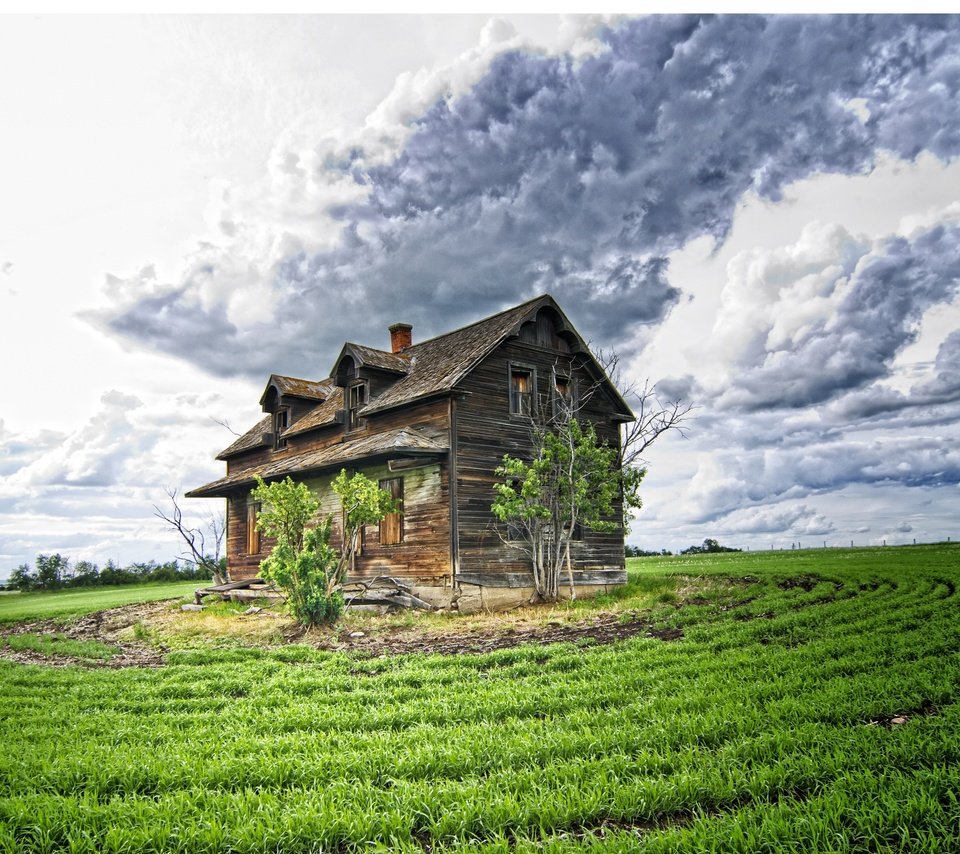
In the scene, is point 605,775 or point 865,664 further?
point 865,664

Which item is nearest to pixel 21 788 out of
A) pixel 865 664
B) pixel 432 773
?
pixel 432 773

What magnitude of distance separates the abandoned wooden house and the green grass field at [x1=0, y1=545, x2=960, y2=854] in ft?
30.5

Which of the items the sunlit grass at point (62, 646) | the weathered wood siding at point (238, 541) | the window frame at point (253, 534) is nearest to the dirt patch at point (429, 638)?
the sunlit grass at point (62, 646)

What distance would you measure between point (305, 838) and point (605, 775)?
2064 mm

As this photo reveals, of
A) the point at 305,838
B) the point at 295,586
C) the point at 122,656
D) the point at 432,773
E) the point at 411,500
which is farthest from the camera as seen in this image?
the point at 411,500

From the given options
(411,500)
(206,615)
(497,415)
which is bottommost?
(206,615)

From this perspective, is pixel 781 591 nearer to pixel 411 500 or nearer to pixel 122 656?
pixel 411 500

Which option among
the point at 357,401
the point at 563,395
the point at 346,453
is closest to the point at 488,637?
the point at 346,453

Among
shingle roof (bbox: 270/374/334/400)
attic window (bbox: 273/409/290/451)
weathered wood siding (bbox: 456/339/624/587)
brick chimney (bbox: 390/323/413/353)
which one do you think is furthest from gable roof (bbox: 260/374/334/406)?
weathered wood siding (bbox: 456/339/624/587)

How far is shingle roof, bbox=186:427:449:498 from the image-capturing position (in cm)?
1872

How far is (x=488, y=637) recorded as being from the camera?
13203 mm

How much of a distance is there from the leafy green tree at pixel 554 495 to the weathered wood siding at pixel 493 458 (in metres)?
0.42

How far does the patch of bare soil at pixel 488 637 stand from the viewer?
11.7 m

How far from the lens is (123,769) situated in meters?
5.44
